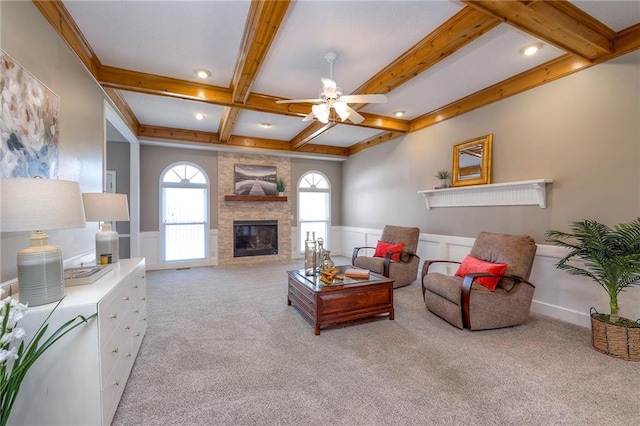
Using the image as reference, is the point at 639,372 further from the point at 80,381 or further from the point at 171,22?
the point at 171,22

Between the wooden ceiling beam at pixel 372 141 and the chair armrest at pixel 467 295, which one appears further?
the wooden ceiling beam at pixel 372 141

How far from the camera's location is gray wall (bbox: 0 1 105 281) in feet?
5.68

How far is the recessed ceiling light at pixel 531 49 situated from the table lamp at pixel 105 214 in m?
4.15

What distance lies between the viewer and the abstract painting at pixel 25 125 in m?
1.63

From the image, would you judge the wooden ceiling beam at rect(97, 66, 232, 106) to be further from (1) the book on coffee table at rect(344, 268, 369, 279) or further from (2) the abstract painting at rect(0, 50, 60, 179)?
(1) the book on coffee table at rect(344, 268, 369, 279)

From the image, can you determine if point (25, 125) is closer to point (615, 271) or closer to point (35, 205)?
point (35, 205)

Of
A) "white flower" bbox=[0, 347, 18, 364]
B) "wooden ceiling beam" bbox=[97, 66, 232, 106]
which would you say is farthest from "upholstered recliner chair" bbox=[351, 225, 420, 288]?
"white flower" bbox=[0, 347, 18, 364]

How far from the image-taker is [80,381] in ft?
4.71

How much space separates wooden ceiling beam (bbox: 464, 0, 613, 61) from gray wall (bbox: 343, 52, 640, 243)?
33 centimetres

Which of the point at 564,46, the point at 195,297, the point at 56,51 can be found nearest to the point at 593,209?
the point at 564,46

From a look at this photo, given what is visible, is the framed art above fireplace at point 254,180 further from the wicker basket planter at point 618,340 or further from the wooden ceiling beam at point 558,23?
the wicker basket planter at point 618,340

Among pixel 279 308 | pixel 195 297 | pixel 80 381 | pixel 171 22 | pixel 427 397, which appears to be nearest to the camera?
pixel 80 381

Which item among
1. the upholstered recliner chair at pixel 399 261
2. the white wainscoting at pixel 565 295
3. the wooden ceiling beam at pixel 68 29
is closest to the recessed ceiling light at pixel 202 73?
the wooden ceiling beam at pixel 68 29

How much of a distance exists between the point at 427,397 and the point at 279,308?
2052 millimetres
